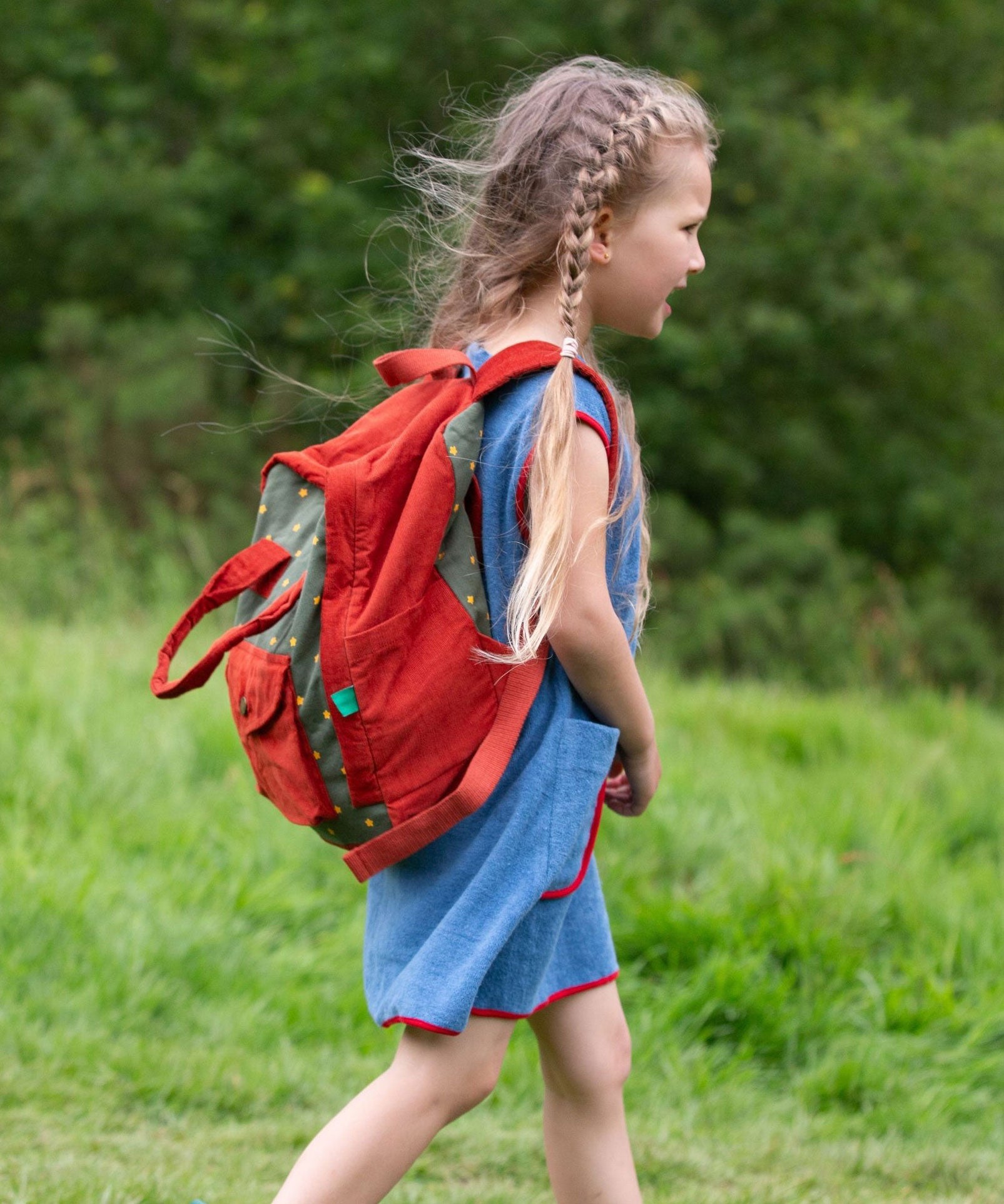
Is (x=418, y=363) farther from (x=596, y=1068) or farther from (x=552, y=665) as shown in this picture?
(x=596, y=1068)

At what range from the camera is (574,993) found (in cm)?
201

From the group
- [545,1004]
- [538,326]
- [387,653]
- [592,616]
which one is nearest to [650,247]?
[538,326]

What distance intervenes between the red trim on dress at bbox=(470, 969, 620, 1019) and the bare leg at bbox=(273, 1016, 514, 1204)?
11mm

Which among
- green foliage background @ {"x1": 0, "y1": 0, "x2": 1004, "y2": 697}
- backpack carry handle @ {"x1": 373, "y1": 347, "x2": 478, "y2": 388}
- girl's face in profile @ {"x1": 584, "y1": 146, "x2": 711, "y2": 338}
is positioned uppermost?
girl's face in profile @ {"x1": 584, "y1": 146, "x2": 711, "y2": 338}

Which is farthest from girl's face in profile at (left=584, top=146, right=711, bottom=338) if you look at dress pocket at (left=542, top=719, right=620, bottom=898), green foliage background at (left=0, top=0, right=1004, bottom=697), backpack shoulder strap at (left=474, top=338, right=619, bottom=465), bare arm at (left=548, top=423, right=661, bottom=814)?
green foliage background at (left=0, top=0, right=1004, bottom=697)

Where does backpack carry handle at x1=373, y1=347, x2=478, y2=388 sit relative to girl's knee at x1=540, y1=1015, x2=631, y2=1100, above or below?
above

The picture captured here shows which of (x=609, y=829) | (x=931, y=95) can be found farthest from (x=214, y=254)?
(x=609, y=829)

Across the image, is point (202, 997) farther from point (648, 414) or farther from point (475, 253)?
point (648, 414)

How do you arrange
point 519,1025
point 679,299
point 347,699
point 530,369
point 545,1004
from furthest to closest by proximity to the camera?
point 679,299 < point 519,1025 < point 545,1004 < point 530,369 < point 347,699

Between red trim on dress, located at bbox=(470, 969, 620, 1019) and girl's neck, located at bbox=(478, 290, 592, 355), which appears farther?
girl's neck, located at bbox=(478, 290, 592, 355)

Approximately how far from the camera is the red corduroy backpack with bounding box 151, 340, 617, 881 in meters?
1.73

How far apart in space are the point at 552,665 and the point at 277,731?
0.39m

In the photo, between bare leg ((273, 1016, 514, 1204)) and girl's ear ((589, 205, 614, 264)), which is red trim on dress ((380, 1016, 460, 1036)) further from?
girl's ear ((589, 205, 614, 264))

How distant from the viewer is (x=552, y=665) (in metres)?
1.89
